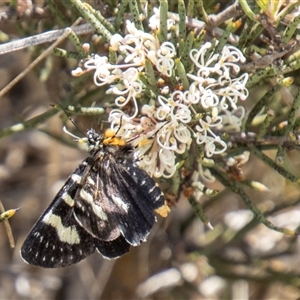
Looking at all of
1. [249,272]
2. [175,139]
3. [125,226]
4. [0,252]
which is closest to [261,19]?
[175,139]

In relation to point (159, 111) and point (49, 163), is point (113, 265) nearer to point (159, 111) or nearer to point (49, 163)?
point (49, 163)

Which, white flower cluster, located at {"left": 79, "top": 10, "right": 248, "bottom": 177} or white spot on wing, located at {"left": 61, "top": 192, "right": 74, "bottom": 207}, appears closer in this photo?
white flower cluster, located at {"left": 79, "top": 10, "right": 248, "bottom": 177}

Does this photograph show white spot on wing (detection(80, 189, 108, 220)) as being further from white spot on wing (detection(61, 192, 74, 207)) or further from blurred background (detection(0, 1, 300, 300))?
blurred background (detection(0, 1, 300, 300))

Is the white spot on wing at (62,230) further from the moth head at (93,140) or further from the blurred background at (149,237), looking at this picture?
the blurred background at (149,237)

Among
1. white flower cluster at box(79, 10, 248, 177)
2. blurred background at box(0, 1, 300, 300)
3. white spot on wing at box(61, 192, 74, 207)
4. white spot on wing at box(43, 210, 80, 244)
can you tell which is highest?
white flower cluster at box(79, 10, 248, 177)

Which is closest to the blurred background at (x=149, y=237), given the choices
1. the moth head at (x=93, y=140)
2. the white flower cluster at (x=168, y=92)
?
the moth head at (x=93, y=140)

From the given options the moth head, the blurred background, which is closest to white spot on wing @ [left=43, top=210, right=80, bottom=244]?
the moth head

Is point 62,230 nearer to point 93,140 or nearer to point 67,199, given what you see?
point 67,199
